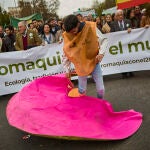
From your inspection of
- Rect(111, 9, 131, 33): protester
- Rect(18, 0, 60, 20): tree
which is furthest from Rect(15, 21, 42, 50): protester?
Rect(18, 0, 60, 20): tree

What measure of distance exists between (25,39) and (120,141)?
17.8 feet

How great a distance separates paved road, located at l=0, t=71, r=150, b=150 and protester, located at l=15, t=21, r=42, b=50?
147 cm

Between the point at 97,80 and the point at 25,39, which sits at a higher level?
the point at 25,39

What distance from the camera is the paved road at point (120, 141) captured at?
489 cm

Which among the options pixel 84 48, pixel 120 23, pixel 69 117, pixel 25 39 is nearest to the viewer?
pixel 69 117

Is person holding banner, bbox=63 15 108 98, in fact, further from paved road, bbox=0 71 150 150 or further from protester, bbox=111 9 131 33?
protester, bbox=111 9 131 33

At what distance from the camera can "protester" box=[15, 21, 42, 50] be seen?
9523 mm

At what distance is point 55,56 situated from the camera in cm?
935

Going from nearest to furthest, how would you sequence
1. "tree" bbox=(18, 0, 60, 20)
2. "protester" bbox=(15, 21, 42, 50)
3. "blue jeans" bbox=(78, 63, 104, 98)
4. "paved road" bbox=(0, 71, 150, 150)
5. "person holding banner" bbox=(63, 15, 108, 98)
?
"paved road" bbox=(0, 71, 150, 150)
"person holding banner" bbox=(63, 15, 108, 98)
"blue jeans" bbox=(78, 63, 104, 98)
"protester" bbox=(15, 21, 42, 50)
"tree" bbox=(18, 0, 60, 20)

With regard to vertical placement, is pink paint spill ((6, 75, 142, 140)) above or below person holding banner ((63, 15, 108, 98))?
below

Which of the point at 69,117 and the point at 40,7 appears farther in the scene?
the point at 40,7

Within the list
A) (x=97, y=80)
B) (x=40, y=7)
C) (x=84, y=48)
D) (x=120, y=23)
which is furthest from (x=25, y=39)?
(x=40, y=7)

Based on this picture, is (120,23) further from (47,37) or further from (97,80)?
(97,80)

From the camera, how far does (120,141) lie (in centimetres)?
496
